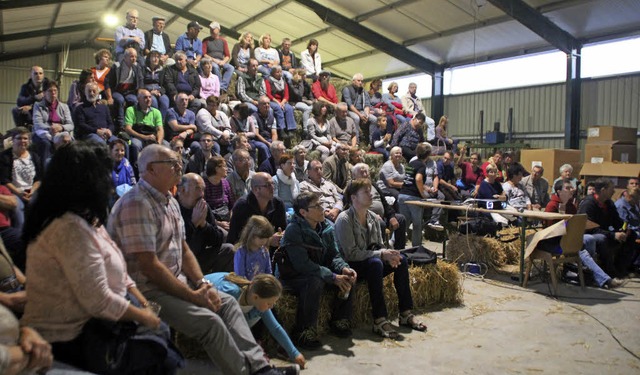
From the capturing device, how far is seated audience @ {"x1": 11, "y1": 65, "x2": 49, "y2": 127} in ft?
21.5

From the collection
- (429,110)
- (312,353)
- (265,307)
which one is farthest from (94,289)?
(429,110)

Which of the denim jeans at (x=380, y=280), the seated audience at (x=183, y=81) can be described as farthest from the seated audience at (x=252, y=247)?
the seated audience at (x=183, y=81)

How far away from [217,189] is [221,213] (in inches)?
9.8

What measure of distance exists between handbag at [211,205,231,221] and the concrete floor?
1760mm

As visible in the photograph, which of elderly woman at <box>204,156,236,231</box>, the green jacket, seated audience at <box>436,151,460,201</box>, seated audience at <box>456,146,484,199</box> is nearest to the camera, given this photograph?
the green jacket

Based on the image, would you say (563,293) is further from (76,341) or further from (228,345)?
(76,341)

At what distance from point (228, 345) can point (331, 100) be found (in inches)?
307

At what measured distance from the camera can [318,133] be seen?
328 inches

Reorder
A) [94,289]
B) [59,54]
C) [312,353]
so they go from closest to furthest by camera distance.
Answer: [94,289] < [312,353] < [59,54]

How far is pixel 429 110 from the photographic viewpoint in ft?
55.7

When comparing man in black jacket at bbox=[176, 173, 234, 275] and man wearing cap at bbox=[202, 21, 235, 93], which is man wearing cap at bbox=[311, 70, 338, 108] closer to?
man wearing cap at bbox=[202, 21, 235, 93]

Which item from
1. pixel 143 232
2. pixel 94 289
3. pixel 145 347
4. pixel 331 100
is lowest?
pixel 145 347

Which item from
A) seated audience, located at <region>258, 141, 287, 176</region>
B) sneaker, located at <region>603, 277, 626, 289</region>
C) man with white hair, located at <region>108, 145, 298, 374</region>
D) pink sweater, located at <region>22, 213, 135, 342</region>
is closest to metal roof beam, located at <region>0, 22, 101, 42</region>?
seated audience, located at <region>258, 141, 287, 176</region>

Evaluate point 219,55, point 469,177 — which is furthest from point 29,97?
point 469,177
